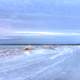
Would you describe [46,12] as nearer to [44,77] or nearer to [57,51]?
[57,51]

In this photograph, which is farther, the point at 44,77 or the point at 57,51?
the point at 57,51

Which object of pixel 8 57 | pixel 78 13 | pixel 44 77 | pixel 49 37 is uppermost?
pixel 78 13

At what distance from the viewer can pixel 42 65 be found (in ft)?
3.07

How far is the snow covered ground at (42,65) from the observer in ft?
2.82

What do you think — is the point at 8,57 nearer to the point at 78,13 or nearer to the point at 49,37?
the point at 49,37

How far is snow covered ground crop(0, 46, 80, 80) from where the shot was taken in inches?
33.9

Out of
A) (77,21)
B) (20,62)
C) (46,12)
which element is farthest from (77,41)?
(20,62)

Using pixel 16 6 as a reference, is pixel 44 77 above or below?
below

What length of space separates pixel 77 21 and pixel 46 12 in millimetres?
199

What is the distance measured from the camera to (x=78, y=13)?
0.96 metres

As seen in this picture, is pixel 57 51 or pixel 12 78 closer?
pixel 12 78

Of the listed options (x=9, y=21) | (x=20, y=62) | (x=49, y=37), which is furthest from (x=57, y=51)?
(x=9, y=21)

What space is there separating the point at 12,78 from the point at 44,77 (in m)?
0.17

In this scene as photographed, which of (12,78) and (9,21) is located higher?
(9,21)
